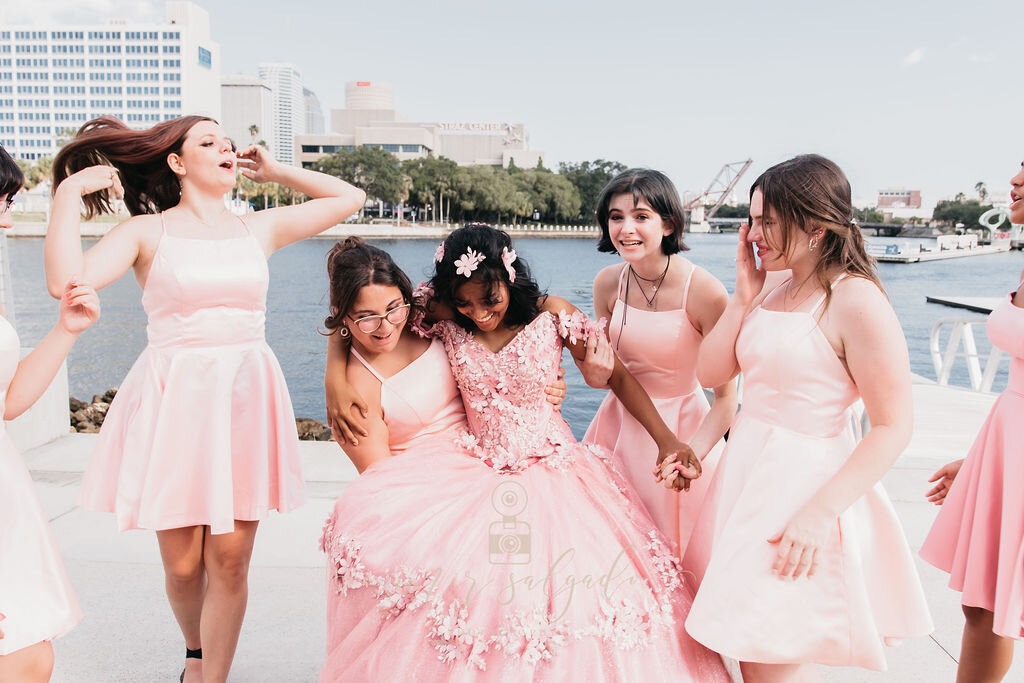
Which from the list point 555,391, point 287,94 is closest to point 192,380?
point 555,391

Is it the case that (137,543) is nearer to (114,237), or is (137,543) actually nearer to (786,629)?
(114,237)

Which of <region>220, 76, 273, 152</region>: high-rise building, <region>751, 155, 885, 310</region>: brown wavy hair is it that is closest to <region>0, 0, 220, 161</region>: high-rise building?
<region>220, 76, 273, 152</region>: high-rise building

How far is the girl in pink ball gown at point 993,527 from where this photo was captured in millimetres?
1815

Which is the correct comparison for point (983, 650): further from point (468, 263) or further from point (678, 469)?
point (468, 263)

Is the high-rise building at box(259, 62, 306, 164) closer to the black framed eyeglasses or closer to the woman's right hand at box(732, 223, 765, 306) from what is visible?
the black framed eyeglasses

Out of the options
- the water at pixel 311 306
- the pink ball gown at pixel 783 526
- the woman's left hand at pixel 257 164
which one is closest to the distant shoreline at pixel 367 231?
the water at pixel 311 306

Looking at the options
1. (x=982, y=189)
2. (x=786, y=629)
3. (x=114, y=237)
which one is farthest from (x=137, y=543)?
(x=982, y=189)

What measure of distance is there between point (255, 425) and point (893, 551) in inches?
70.1

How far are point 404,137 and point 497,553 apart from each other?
268ft

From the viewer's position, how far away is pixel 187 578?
235cm

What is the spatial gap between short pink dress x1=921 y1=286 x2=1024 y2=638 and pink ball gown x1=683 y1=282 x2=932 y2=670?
188 mm

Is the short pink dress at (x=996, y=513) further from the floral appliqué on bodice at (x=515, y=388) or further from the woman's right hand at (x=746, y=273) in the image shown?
the floral appliqué on bodice at (x=515, y=388)

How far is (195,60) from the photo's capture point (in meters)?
90.2

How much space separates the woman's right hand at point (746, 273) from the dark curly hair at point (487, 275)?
63 centimetres
